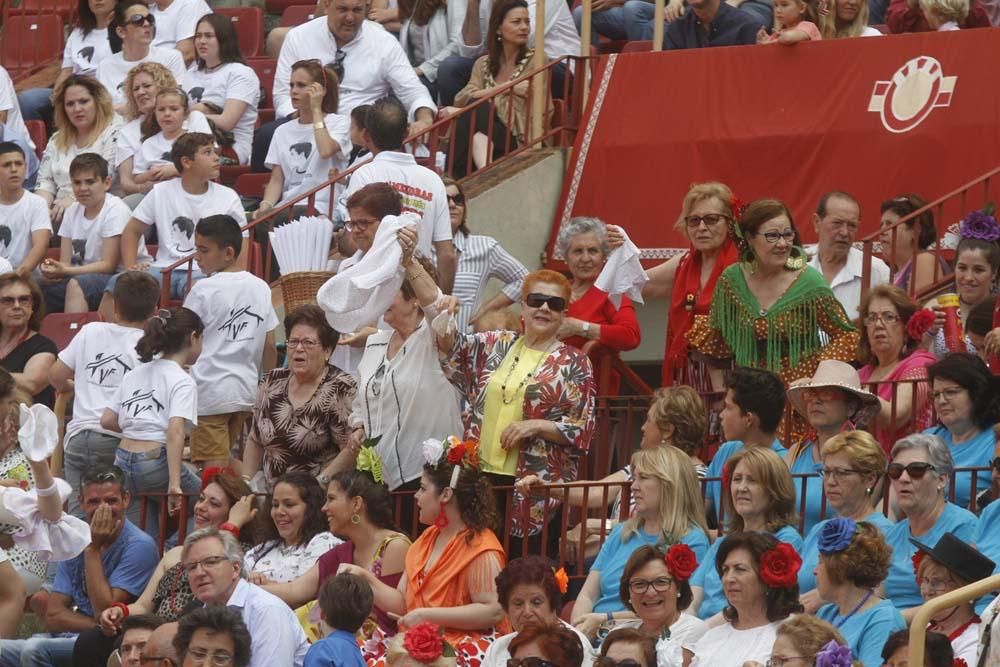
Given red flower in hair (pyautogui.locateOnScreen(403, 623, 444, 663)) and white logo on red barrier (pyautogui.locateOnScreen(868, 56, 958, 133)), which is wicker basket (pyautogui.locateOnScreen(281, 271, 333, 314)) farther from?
red flower in hair (pyautogui.locateOnScreen(403, 623, 444, 663))

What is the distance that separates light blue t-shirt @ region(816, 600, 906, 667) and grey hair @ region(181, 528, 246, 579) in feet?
9.16

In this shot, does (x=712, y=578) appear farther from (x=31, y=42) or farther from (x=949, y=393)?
(x=31, y=42)

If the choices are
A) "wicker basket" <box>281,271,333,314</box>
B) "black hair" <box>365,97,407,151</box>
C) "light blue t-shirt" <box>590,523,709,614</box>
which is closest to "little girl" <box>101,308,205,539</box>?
"wicker basket" <box>281,271,333,314</box>

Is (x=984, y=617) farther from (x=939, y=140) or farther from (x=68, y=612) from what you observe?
(x=939, y=140)

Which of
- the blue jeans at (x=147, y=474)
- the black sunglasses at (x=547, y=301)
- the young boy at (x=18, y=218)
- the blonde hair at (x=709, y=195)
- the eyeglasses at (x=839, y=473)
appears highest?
the blonde hair at (x=709, y=195)

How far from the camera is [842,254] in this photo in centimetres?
1241

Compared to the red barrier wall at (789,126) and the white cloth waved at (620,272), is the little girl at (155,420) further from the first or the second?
the red barrier wall at (789,126)

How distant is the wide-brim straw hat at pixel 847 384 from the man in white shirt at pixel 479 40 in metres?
5.76

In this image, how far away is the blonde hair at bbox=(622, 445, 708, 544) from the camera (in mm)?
9969

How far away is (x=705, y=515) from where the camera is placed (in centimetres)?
1023

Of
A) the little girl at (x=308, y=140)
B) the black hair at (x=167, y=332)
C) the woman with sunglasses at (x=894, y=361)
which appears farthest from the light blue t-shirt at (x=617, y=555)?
the little girl at (x=308, y=140)

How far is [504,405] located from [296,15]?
796 cm

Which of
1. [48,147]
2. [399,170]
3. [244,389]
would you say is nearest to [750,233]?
[399,170]

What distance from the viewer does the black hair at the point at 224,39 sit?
54.5 ft
